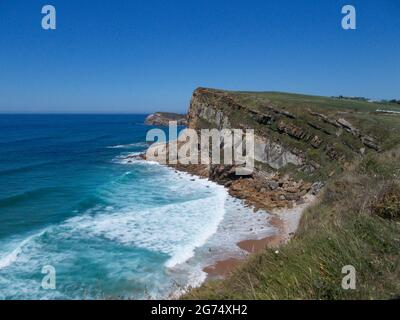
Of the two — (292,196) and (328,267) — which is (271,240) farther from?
(328,267)

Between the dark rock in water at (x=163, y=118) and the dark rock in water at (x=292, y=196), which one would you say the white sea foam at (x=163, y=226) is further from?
the dark rock in water at (x=163, y=118)

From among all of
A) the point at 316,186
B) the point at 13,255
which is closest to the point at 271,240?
the point at 316,186

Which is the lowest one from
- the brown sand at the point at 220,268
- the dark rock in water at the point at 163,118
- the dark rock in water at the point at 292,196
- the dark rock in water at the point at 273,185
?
the brown sand at the point at 220,268

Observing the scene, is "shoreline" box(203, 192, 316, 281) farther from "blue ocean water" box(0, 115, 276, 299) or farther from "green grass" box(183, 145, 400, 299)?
"green grass" box(183, 145, 400, 299)


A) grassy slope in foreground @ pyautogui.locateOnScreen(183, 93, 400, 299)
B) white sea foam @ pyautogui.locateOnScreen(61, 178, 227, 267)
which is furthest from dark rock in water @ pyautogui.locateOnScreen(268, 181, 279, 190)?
grassy slope in foreground @ pyautogui.locateOnScreen(183, 93, 400, 299)
